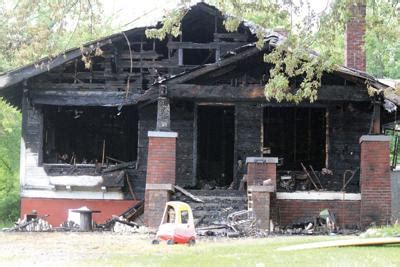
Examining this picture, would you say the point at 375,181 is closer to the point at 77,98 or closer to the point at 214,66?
the point at 214,66

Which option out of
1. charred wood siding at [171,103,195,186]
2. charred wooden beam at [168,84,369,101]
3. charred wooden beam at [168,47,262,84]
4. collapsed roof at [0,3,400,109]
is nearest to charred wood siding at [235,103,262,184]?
charred wood siding at [171,103,195,186]

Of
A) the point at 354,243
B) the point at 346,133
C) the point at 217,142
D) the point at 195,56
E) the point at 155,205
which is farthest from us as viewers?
the point at 217,142

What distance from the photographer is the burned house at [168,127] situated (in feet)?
59.2

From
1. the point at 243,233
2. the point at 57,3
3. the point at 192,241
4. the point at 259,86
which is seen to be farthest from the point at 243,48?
the point at 57,3

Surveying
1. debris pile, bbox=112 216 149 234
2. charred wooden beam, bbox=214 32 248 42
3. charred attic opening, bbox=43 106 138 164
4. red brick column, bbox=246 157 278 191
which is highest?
charred wooden beam, bbox=214 32 248 42

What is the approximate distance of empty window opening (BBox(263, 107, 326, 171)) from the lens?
20719 mm

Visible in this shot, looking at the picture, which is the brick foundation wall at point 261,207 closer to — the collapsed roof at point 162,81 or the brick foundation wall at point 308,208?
the brick foundation wall at point 308,208

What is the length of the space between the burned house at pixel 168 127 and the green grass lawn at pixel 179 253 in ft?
13.7

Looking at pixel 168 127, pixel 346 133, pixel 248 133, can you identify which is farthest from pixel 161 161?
pixel 346 133

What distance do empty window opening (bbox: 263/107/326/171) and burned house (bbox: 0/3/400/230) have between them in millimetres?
29

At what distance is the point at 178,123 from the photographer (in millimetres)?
20250

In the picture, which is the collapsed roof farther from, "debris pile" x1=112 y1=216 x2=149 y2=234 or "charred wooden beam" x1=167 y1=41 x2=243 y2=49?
"debris pile" x1=112 y1=216 x2=149 y2=234

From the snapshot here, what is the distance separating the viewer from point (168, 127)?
17750 millimetres

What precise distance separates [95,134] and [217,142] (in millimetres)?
3721
